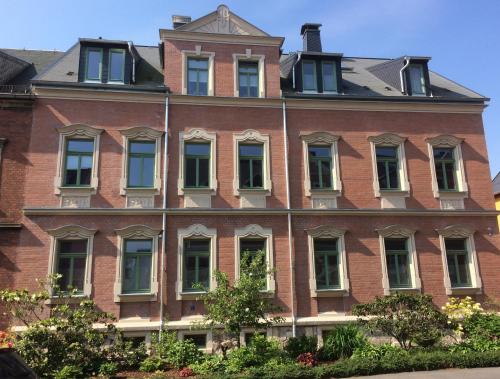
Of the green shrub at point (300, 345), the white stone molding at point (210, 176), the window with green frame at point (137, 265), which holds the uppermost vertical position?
the white stone molding at point (210, 176)

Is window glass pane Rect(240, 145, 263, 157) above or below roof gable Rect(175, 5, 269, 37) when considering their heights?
below

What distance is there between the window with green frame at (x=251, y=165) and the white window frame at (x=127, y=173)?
317cm

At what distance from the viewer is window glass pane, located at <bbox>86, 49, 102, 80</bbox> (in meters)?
16.7

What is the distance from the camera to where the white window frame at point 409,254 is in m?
16.2

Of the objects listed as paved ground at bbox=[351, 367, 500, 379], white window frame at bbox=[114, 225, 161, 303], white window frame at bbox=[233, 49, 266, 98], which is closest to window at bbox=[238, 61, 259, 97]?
white window frame at bbox=[233, 49, 266, 98]

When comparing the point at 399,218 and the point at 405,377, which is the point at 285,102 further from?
the point at 405,377

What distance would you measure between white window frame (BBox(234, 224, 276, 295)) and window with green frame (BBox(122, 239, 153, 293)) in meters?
3.10

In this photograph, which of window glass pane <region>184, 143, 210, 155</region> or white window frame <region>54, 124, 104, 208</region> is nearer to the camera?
white window frame <region>54, 124, 104, 208</region>

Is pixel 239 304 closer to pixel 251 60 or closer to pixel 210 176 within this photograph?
pixel 210 176

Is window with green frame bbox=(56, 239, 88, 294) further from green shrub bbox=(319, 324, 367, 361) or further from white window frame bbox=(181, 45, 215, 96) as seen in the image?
green shrub bbox=(319, 324, 367, 361)

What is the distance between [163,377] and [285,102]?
11.2m

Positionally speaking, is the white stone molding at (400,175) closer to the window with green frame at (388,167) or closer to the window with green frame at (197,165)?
the window with green frame at (388,167)

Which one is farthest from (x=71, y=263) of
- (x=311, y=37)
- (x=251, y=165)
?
(x=311, y=37)

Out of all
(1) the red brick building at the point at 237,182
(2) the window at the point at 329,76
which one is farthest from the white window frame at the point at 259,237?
(2) the window at the point at 329,76
